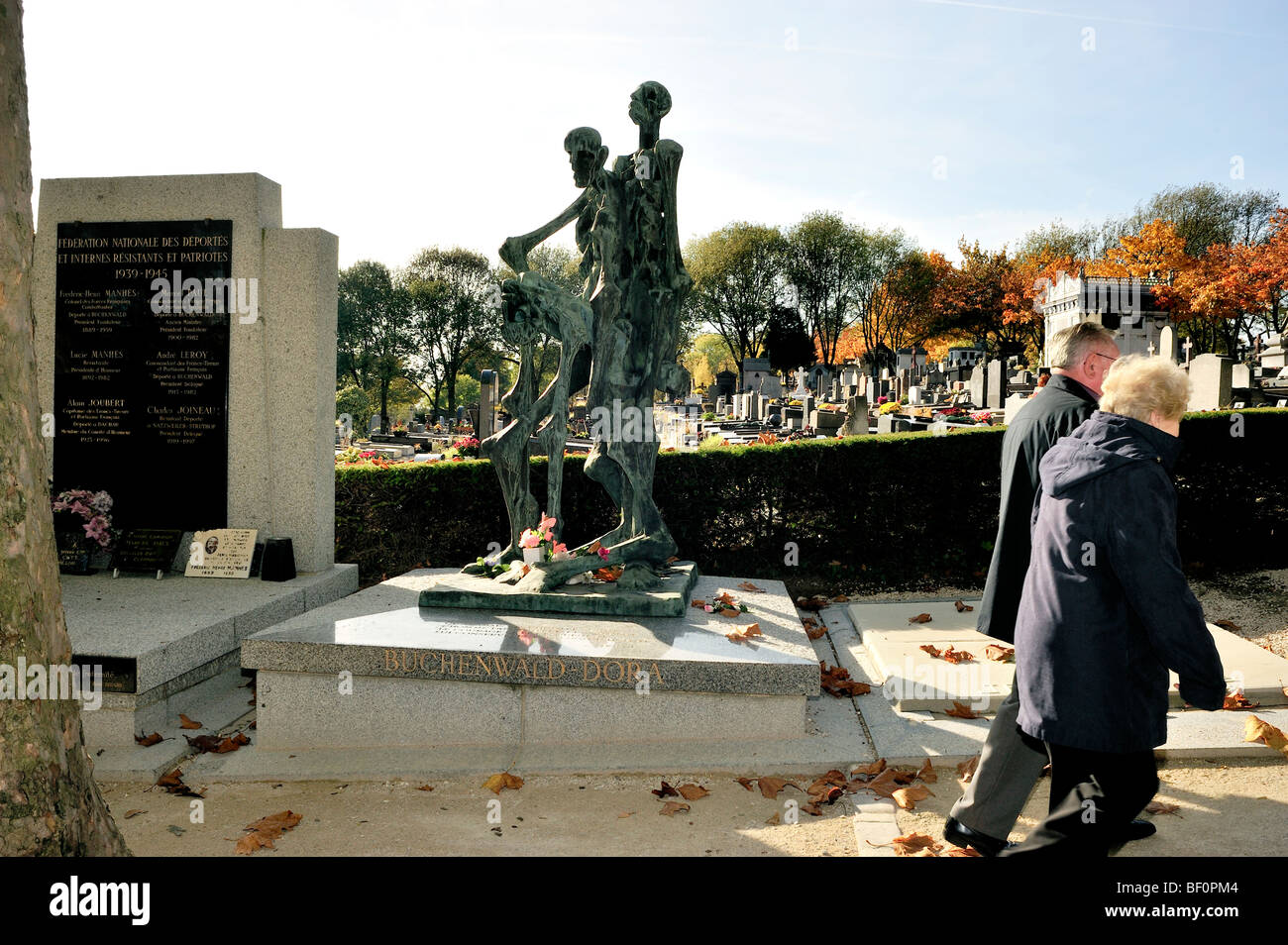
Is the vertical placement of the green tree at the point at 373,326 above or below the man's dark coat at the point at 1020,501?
above

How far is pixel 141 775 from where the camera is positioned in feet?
13.8

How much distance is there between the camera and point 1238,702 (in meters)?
4.57

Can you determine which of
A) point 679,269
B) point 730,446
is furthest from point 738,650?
point 730,446

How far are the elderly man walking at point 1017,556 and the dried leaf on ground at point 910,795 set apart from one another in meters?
0.46

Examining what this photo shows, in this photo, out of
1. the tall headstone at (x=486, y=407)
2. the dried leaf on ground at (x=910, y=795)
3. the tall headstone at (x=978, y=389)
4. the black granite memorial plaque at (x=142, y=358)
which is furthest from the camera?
the tall headstone at (x=978, y=389)

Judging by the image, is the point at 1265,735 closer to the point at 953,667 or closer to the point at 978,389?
the point at 953,667

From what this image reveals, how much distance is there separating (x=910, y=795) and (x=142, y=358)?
6503 mm

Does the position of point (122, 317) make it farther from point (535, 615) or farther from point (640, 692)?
point (640, 692)

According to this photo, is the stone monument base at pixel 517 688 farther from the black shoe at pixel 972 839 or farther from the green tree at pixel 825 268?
the green tree at pixel 825 268

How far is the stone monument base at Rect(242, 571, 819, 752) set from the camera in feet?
14.0

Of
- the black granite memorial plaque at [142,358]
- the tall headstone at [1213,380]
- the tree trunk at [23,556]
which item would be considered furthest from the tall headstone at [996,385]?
the tree trunk at [23,556]

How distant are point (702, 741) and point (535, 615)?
136cm

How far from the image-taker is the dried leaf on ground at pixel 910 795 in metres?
3.68

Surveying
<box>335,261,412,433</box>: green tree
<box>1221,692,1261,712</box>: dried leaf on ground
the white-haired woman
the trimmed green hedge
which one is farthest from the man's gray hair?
<box>335,261,412,433</box>: green tree
